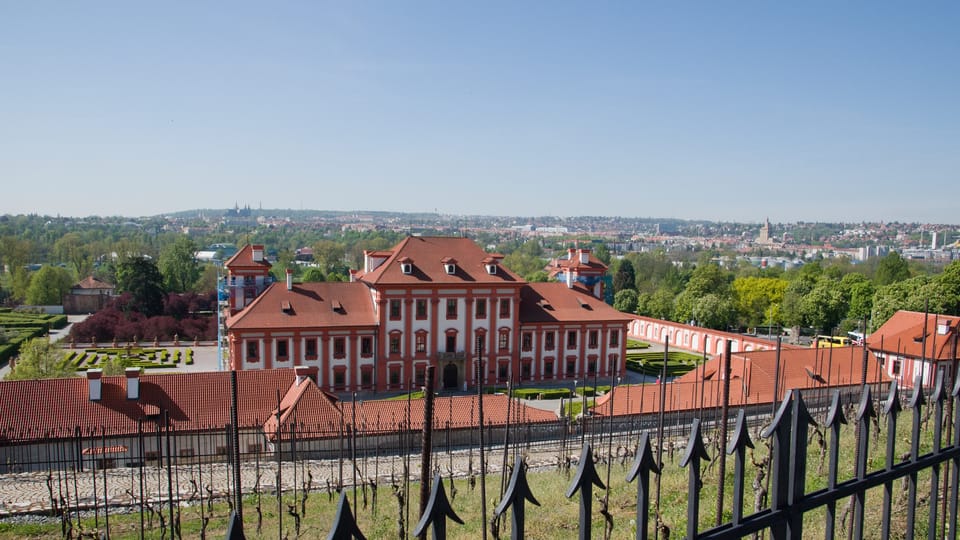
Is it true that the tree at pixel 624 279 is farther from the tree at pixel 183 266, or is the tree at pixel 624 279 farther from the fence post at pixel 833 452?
the fence post at pixel 833 452

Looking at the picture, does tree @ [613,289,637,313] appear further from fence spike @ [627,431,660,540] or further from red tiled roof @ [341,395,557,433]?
fence spike @ [627,431,660,540]

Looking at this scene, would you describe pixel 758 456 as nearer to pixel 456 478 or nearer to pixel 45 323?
pixel 456 478

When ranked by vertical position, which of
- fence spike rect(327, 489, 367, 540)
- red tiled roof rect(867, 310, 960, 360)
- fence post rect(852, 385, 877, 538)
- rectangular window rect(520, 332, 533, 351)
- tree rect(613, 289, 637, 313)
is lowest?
tree rect(613, 289, 637, 313)

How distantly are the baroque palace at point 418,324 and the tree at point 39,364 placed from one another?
241 inches

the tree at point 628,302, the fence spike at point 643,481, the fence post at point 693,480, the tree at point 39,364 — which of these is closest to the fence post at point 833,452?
the fence post at point 693,480

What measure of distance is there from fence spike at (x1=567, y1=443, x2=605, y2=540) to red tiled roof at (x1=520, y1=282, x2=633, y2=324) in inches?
1160

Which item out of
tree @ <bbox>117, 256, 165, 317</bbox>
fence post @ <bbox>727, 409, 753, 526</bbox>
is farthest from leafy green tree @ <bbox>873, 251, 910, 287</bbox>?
fence post @ <bbox>727, 409, 753, 526</bbox>

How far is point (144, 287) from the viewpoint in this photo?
4572 cm

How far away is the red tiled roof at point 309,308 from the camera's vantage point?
28.3 m

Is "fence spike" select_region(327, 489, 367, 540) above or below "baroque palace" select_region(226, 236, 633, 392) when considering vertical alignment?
above

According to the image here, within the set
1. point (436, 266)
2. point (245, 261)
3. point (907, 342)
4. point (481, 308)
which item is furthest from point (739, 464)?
point (245, 261)

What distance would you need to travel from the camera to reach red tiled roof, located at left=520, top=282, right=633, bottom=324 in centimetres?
3256

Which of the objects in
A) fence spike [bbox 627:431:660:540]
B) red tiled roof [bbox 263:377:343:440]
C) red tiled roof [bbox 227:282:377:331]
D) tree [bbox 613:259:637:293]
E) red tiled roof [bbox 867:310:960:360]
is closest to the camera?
fence spike [bbox 627:431:660:540]

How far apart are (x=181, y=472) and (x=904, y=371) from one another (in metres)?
26.3
